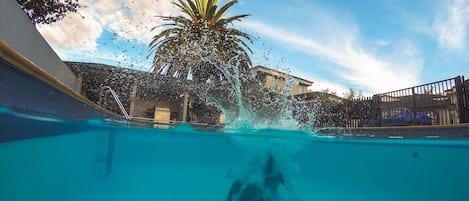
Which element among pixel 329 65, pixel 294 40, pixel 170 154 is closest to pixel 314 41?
pixel 294 40

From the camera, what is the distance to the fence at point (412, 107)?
29.4 feet

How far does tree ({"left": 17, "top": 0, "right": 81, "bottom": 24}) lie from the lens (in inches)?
371

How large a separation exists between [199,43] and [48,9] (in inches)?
346

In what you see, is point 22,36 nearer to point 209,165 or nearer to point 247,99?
point 209,165

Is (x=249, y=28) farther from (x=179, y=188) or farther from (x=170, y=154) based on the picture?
(x=179, y=188)

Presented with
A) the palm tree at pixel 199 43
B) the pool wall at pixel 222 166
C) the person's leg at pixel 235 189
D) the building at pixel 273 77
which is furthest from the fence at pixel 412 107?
the person's leg at pixel 235 189

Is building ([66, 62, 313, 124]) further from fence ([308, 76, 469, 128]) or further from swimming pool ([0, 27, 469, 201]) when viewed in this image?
swimming pool ([0, 27, 469, 201])

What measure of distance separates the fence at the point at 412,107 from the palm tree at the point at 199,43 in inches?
267

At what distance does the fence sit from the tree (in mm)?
10738

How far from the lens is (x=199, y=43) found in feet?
57.6

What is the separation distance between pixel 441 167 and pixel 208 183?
27.6 feet

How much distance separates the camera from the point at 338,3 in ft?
33.1

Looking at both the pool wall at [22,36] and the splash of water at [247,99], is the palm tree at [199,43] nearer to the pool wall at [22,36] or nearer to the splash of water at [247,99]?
the splash of water at [247,99]

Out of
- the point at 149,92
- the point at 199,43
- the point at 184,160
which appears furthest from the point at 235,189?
the point at 199,43
